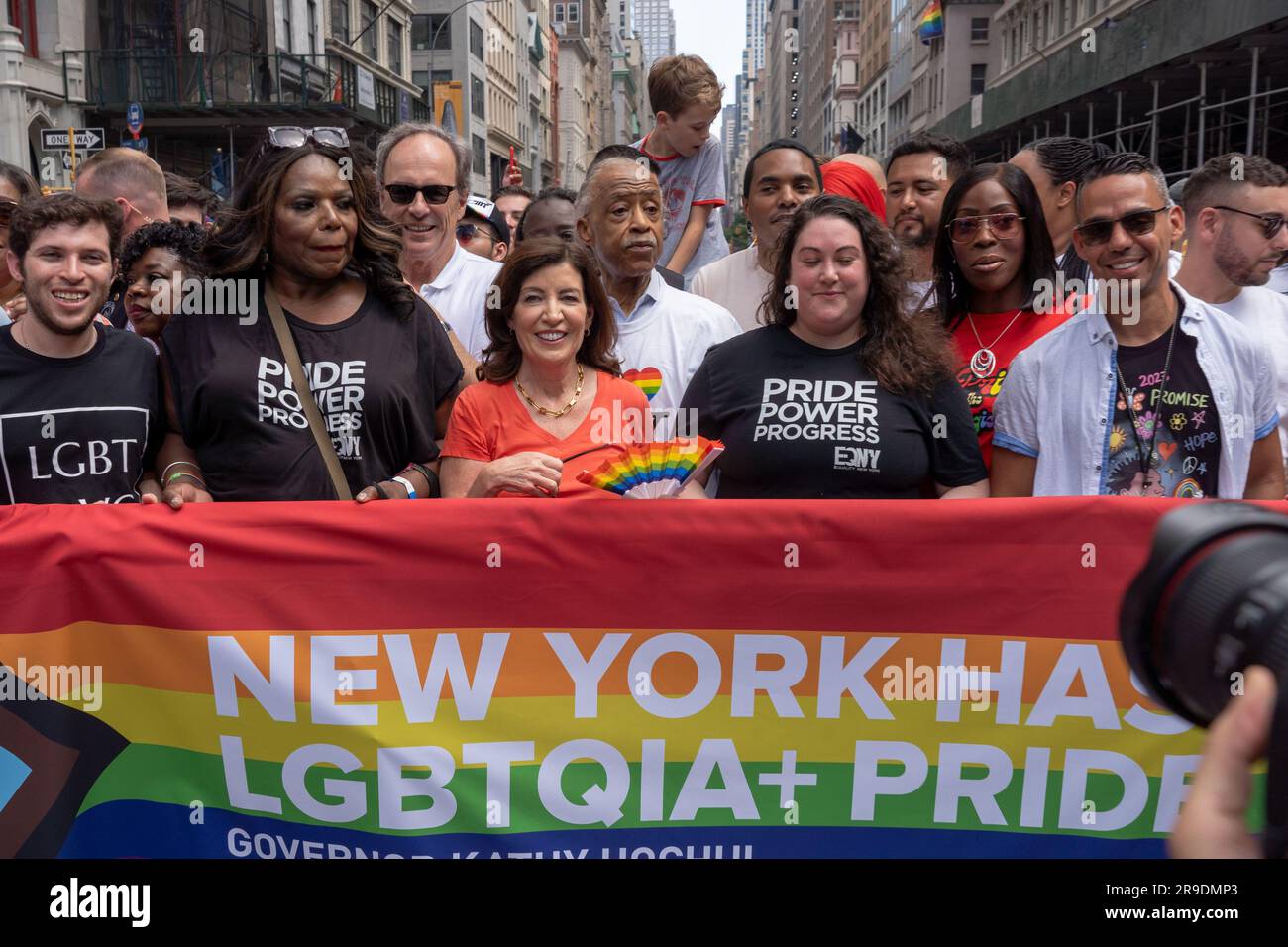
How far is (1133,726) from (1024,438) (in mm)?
1075

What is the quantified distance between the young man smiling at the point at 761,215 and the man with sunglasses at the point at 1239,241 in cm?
173

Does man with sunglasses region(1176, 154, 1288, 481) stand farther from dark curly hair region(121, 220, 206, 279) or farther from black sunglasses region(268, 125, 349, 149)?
dark curly hair region(121, 220, 206, 279)

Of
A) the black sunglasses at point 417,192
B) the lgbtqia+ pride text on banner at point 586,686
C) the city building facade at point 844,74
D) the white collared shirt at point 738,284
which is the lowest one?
the lgbtqia+ pride text on banner at point 586,686

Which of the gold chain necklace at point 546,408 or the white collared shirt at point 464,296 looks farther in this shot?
the white collared shirt at point 464,296

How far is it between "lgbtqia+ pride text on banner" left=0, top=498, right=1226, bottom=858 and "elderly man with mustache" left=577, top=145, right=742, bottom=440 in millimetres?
1252

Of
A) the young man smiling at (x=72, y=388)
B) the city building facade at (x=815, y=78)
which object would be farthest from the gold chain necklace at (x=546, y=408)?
the city building facade at (x=815, y=78)

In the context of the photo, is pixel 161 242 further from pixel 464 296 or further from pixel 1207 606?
pixel 1207 606

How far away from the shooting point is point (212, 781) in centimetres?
315

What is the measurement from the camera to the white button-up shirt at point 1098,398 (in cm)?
369

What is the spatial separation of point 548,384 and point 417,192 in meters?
1.77

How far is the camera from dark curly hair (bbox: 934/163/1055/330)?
4.35 m

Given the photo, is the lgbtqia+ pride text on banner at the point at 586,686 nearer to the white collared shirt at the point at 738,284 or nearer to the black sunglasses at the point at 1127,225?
the black sunglasses at the point at 1127,225
